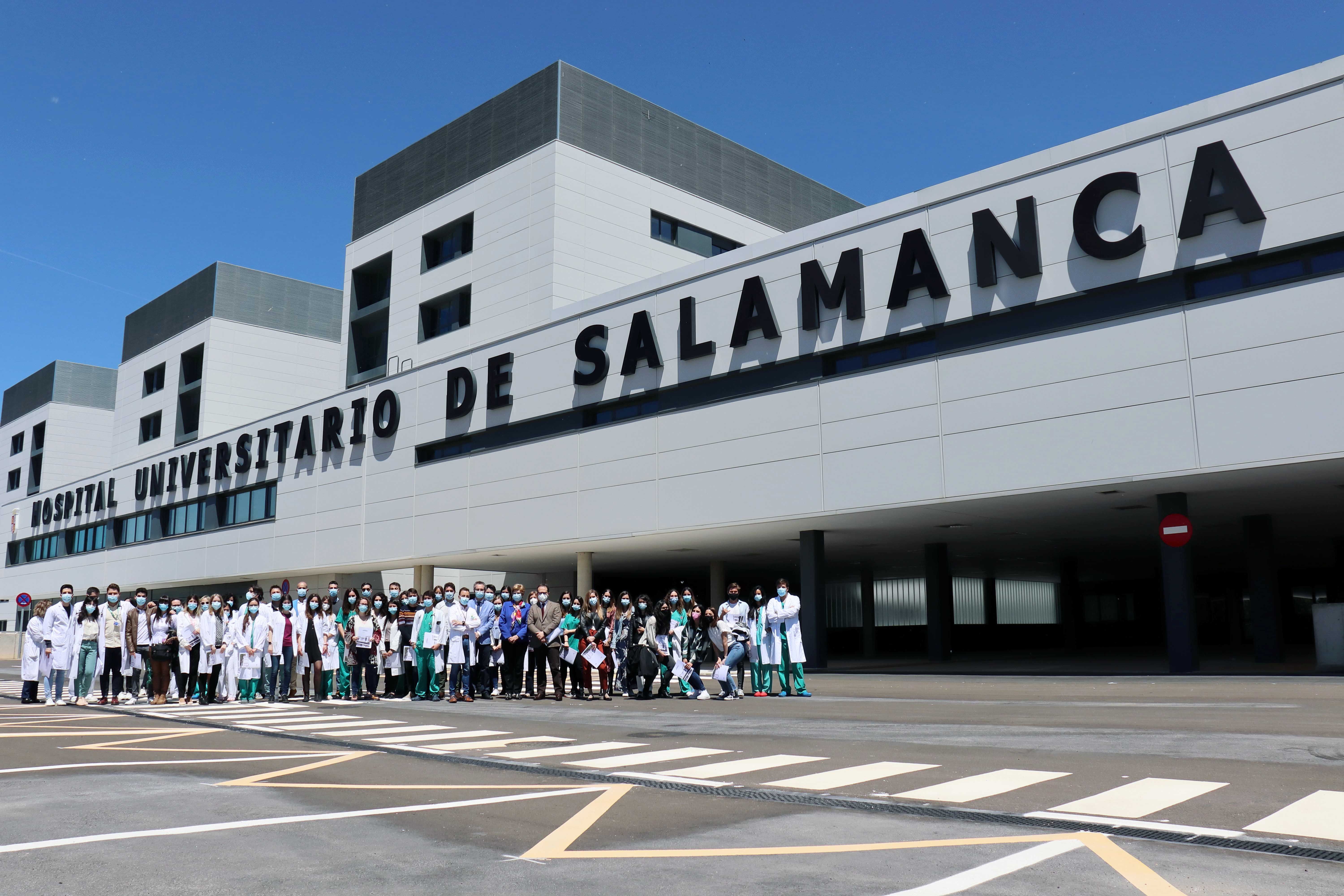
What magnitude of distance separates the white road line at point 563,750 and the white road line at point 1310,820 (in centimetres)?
601

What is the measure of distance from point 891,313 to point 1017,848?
19.6 meters

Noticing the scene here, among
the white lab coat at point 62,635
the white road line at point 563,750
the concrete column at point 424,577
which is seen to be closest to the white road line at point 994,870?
the white road line at point 563,750

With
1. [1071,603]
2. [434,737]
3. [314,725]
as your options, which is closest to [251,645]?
[314,725]

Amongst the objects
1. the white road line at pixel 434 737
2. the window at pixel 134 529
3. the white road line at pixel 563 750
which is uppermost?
the window at pixel 134 529

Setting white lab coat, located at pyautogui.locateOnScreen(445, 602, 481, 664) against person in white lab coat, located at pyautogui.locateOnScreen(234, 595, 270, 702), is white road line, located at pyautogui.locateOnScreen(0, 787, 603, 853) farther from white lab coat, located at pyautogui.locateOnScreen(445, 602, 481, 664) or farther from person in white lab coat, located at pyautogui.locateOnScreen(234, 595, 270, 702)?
person in white lab coat, located at pyautogui.locateOnScreen(234, 595, 270, 702)

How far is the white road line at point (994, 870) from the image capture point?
4645 mm

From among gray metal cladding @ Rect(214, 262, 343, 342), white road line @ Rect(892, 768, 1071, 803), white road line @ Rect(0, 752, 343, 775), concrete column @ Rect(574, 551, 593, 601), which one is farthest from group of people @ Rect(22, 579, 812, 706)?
gray metal cladding @ Rect(214, 262, 343, 342)

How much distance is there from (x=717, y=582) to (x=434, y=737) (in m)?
25.5

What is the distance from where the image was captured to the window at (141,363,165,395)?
60.1m

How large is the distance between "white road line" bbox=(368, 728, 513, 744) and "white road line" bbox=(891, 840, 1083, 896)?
760cm

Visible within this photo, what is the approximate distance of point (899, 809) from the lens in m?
6.77

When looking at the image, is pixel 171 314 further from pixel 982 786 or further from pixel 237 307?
pixel 982 786

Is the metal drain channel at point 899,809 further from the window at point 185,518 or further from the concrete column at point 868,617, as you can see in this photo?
the window at point 185,518

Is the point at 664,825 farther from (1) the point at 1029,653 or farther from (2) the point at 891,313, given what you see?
(1) the point at 1029,653
